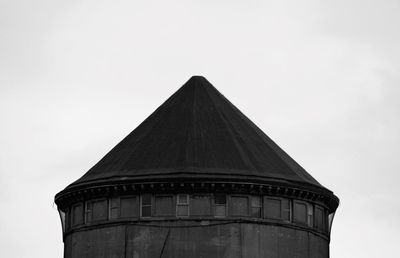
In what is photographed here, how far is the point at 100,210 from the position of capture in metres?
79.3

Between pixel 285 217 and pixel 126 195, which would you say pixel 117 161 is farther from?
pixel 285 217

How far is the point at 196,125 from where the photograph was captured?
3204 inches

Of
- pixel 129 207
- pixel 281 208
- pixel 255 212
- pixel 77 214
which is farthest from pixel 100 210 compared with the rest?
pixel 281 208

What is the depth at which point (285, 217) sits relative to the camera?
7912 cm

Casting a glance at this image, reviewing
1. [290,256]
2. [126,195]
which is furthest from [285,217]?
[126,195]

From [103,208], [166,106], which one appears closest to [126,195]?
[103,208]

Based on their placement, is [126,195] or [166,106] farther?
[166,106]

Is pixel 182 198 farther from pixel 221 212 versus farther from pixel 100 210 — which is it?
pixel 100 210

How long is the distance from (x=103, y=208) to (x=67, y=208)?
333 centimetres

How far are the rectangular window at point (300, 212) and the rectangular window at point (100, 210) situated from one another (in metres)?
8.76

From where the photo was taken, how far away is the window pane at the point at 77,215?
8050 cm

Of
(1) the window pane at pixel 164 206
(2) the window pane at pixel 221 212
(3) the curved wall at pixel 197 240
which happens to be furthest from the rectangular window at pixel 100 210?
(2) the window pane at pixel 221 212

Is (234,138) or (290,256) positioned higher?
(234,138)

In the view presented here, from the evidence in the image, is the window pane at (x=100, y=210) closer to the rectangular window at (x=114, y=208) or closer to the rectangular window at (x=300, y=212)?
the rectangular window at (x=114, y=208)
